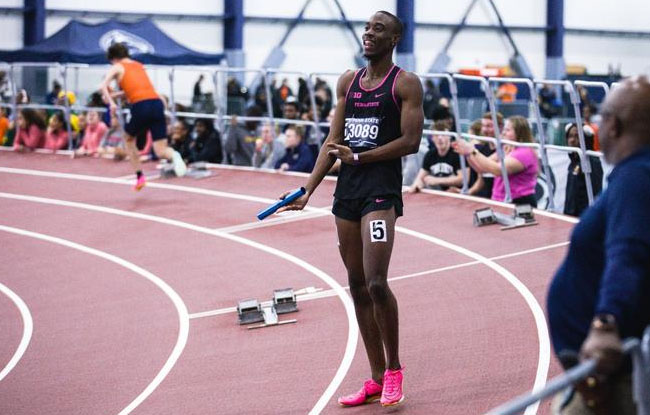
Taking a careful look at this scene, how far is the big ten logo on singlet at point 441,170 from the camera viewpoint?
549 inches

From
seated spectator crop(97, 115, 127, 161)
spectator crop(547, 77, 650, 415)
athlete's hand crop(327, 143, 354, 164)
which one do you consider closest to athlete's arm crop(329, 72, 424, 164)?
athlete's hand crop(327, 143, 354, 164)

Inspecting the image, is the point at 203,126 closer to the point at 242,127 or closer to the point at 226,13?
the point at 242,127

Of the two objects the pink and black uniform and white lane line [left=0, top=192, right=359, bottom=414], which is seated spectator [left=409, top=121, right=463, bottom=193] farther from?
the pink and black uniform

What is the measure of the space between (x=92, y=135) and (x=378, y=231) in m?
13.0

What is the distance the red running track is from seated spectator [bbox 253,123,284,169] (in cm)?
113

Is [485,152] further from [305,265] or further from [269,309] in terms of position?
[269,309]

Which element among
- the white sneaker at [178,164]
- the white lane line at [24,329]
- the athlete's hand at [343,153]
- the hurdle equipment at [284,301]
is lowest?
the white lane line at [24,329]

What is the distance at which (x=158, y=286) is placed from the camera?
10.5 meters

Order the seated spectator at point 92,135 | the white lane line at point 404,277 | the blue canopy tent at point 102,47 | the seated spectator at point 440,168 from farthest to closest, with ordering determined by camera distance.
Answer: the blue canopy tent at point 102,47 < the seated spectator at point 92,135 < the seated spectator at point 440,168 < the white lane line at point 404,277

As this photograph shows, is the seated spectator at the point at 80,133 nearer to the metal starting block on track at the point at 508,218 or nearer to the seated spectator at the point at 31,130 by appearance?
the seated spectator at the point at 31,130

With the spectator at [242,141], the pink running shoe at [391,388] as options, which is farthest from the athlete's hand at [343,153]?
the spectator at [242,141]

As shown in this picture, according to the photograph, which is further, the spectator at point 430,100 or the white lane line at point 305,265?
the spectator at point 430,100

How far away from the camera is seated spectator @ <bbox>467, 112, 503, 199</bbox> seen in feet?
43.7

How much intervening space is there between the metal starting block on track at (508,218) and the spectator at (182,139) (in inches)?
246
